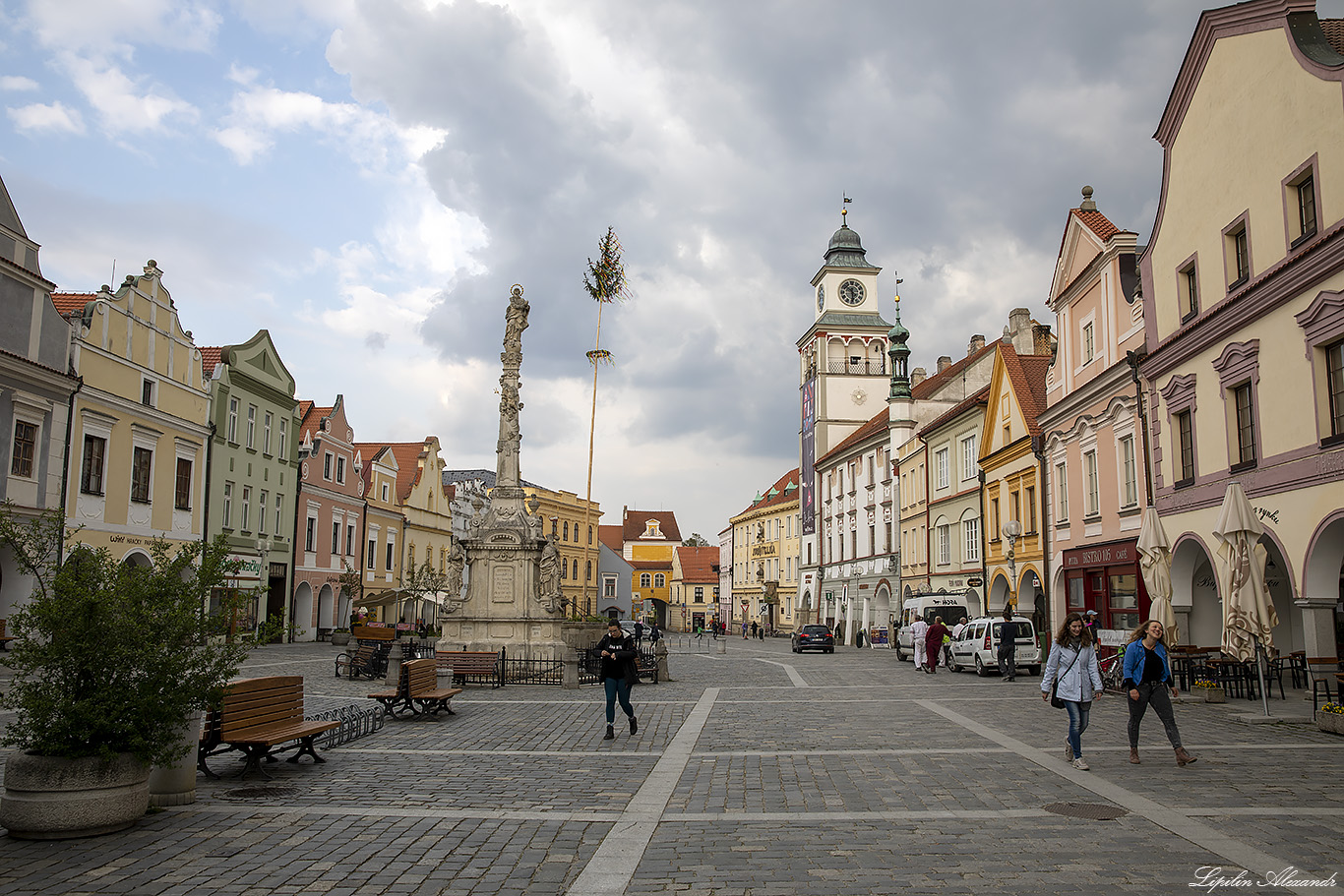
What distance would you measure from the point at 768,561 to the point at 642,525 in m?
40.2

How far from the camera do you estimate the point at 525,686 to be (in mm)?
21766

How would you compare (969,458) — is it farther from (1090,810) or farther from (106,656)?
(106,656)

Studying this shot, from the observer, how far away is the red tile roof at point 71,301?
1191 inches

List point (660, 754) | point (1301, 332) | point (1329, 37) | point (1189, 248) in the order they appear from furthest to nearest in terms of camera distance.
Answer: point (1189, 248) < point (1329, 37) < point (1301, 332) < point (660, 754)

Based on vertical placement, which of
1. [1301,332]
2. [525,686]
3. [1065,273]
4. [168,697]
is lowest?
[525,686]

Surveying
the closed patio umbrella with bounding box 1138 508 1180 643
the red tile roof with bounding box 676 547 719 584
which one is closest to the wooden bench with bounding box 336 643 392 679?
the closed patio umbrella with bounding box 1138 508 1180 643

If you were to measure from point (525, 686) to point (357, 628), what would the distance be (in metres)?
11.3

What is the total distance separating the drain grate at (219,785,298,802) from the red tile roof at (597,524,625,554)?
10700 cm

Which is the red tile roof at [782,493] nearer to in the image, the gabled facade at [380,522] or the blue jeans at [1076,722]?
the gabled facade at [380,522]

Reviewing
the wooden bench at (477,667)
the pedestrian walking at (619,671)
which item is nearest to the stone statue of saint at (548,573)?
the wooden bench at (477,667)

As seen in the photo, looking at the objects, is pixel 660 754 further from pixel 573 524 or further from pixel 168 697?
pixel 573 524

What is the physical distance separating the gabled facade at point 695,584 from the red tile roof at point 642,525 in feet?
22.5

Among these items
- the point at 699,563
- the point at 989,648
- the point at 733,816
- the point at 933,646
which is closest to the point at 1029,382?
the point at 933,646

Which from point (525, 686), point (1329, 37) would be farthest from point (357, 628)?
point (1329, 37)
